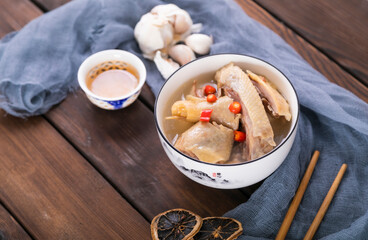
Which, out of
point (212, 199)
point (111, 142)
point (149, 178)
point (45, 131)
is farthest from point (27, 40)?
point (212, 199)

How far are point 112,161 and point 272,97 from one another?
0.39 metres

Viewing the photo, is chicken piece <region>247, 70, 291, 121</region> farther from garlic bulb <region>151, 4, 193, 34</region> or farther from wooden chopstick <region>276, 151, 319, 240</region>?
garlic bulb <region>151, 4, 193, 34</region>

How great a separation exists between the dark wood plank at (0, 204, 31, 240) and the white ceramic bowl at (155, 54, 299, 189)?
35cm

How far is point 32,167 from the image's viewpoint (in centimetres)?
99

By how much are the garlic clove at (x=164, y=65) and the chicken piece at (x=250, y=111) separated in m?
0.19

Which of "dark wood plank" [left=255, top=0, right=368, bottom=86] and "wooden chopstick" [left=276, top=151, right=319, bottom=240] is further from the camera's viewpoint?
"dark wood plank" [left=255, top=0, right=368, bottom=86]

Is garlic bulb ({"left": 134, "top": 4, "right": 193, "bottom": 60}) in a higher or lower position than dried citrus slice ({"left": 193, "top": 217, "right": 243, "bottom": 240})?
higher

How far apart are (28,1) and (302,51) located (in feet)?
2.61

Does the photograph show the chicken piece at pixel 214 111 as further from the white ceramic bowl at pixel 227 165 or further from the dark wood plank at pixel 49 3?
the dark wood plank at pixel 49 3

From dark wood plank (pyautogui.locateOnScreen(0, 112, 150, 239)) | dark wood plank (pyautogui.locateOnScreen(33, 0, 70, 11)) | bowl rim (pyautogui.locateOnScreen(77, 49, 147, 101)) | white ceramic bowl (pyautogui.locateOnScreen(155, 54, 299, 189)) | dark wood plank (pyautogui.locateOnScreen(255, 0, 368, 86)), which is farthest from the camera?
dark wood plank (pyautogui.locateOnScreen(33, 0, 70, 11))

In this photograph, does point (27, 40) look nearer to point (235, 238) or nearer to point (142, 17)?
point (142, 17)

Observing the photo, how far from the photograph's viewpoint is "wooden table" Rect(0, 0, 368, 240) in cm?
91

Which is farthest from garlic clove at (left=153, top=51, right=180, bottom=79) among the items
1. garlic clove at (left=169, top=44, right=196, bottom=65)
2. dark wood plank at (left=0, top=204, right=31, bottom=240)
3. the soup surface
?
dark wood plank at (left=0, top=204, right=31, bottom=240)

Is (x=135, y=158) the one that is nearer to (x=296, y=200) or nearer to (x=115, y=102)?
(x=115, y=102)
